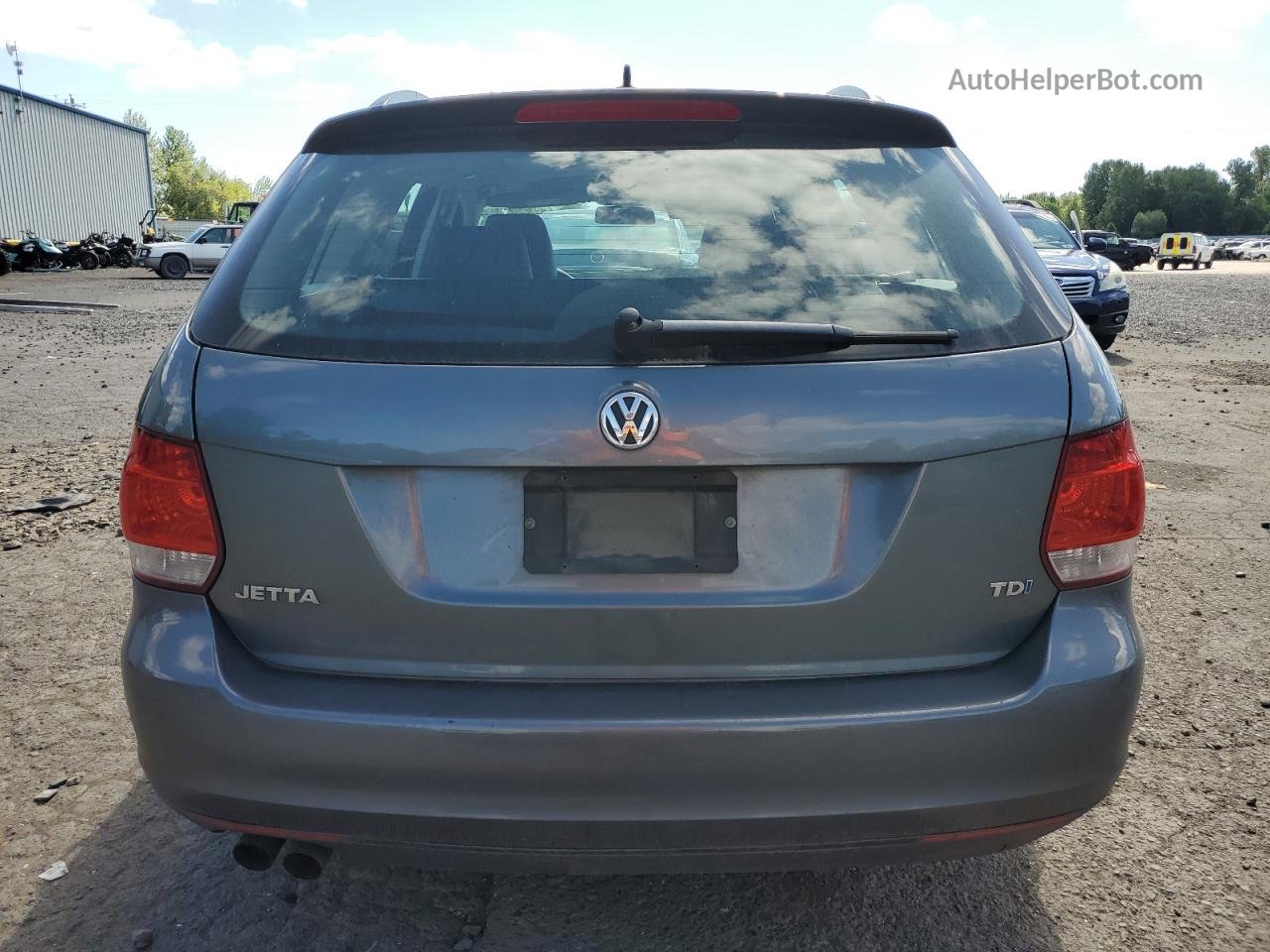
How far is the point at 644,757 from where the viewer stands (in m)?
1.88

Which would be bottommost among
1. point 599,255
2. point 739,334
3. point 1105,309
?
point 1105,309

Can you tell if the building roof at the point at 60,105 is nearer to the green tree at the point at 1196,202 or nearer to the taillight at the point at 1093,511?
the taillight at the point at 1093,511

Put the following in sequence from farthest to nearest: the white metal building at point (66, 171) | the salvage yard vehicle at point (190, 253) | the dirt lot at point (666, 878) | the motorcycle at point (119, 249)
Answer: the white metal building at point (66, 171)
the motorcycle at point (119, 249)
the salvage yard vehicle at point (190, 253)
the dirt lot at point (666, 878)

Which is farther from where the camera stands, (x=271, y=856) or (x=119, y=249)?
(x=119, y=249)

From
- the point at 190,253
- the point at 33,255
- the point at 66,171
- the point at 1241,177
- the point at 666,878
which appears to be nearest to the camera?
the point at 666,878

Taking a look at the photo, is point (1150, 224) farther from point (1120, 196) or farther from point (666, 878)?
point (666, 878)

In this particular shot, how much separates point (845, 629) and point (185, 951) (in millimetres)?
1603

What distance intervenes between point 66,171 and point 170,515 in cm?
5478

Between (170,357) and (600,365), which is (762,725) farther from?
(170,357)

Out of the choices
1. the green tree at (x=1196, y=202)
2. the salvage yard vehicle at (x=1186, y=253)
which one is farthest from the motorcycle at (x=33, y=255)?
the green tree at (x=1196, y=202)

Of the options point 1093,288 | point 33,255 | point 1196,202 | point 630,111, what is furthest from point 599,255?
point 1196,202

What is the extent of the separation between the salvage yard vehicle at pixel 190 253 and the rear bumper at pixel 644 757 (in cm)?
3514

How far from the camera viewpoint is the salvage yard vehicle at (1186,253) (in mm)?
63566

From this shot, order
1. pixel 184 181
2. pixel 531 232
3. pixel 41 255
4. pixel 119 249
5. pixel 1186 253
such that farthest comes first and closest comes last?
pixel 184 181 → pixel 1186 253 → pixel 119 249 → pixel 41 255 → pixel 531 232
